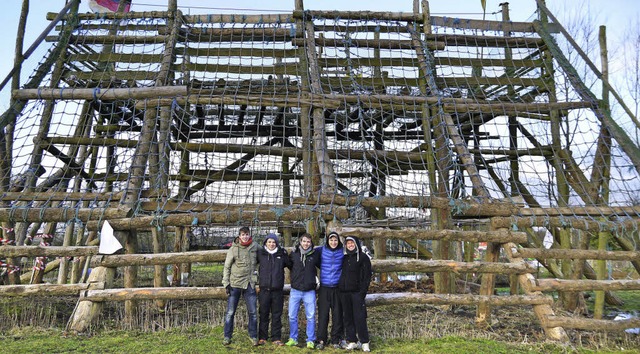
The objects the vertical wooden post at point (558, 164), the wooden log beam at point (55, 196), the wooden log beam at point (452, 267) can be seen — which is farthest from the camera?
the vertical wooden post at point (558, 164)

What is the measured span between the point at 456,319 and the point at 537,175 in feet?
11.1

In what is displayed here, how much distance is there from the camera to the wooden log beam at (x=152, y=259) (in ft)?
20.4

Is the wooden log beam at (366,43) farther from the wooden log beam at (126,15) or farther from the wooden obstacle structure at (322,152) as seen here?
the wooden log beam at (126,15)

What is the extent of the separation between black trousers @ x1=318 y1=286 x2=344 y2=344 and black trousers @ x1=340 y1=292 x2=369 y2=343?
0.22ft

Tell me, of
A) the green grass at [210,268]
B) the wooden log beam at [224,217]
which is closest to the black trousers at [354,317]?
the wooden log beam at [224,217]

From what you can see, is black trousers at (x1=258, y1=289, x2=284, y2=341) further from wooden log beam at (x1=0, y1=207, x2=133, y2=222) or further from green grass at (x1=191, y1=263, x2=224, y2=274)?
green grass at (x1=191, y1=263, x2=224, y2=274)

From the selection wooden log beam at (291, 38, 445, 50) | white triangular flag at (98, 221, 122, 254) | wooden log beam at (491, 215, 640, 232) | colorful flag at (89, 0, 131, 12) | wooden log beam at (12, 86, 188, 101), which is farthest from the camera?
colorful flag at (89, 0, 131, 12)

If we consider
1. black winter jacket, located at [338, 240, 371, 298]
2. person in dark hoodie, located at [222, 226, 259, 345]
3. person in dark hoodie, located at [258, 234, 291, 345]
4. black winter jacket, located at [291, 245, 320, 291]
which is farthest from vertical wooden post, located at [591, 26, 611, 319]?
person in dark hoodie, located at [222, 226, 259, 345]

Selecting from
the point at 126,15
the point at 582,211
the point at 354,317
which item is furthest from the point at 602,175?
the point at 126,15

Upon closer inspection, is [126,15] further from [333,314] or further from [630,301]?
[630,301]

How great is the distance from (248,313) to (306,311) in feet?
2.50

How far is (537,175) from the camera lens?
850 centimetres

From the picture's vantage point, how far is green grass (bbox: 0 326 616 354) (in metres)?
5.27

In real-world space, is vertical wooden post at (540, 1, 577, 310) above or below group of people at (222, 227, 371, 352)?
above
